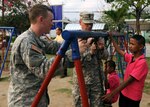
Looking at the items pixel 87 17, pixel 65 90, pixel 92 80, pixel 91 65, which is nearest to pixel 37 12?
pixel 87 17

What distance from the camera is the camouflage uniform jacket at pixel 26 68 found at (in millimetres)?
2449

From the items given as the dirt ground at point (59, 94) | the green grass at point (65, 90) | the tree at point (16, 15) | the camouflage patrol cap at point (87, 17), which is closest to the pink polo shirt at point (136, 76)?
the camouflage patrol cap at point (87, 17)

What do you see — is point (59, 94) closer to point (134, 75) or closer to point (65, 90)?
point (65, 90)

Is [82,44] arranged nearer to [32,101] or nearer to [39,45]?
[39,45]

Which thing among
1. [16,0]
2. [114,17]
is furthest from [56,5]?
[16,0]

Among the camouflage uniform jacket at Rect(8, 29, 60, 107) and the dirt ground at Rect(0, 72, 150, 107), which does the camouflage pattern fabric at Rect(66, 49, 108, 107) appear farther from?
the dirt ground at Rect(0, 72, 150, 107)

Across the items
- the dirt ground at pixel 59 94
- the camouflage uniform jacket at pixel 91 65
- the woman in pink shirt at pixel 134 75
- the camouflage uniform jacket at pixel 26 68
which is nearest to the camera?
the camouflage uniform jacket at pixel 26 68

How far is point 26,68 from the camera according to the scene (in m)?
2.61

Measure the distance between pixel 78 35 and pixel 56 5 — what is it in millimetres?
21852

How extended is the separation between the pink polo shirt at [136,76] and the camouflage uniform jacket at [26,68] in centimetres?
108

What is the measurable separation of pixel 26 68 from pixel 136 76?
1268 mm

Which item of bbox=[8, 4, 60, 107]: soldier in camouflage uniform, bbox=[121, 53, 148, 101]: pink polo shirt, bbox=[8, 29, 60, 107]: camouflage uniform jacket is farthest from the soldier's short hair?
bbox=[121, 53, 148, 101]: pink polo shirt

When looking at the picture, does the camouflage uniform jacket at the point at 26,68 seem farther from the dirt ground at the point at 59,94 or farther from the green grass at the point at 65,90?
the green grass at the point at 65,90

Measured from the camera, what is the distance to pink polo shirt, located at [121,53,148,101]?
3463 millimetres
